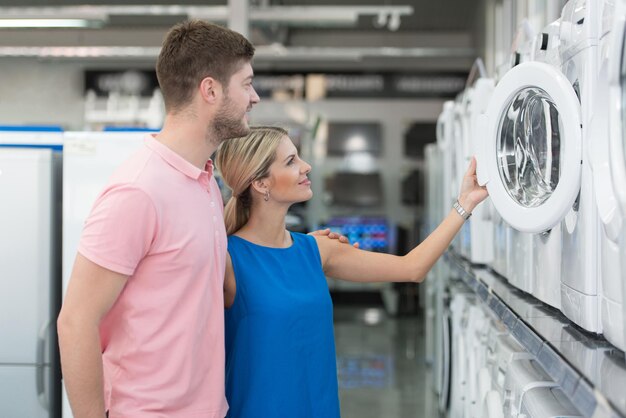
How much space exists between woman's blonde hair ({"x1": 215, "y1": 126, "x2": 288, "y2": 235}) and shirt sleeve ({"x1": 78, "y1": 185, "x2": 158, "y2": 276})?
0.57 meters

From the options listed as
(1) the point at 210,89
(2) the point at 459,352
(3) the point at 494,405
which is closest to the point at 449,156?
(2) the point at 459,352

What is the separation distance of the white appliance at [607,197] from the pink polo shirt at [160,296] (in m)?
0.85

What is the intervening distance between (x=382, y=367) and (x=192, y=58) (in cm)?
493

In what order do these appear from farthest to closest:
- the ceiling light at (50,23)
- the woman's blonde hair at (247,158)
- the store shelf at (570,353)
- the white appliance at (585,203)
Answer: the ceiling light at (50,23) → the woman's blonde hair at (247,158) → the white appliance at (585,203) → the store shelf at (570,353)

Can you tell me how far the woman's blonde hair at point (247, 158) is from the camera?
2.20 meters

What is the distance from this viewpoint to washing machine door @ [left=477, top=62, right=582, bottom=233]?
2.05 m

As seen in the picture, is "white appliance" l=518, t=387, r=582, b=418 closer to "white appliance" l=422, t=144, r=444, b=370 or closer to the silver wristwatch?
the silver wristwatch

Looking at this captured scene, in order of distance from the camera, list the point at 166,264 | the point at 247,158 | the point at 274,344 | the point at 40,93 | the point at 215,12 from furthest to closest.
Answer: the point at 215,12
the point at 40,93
the point at 247,158
the point at 274,344
the point at 166,264

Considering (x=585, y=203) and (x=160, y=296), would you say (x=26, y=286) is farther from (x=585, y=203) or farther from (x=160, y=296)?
(x=585, y=203)

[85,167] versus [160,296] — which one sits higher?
[85,167]

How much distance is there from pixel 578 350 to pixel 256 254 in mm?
851

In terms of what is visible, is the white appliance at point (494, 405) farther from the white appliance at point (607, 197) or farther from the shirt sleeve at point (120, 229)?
the shirt sleeve at point (120, 229)

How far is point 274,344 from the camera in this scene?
Answer: 2.08 metres

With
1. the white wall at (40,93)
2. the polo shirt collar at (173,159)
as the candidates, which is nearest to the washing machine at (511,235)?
the polo shirt collar at (173,159)
